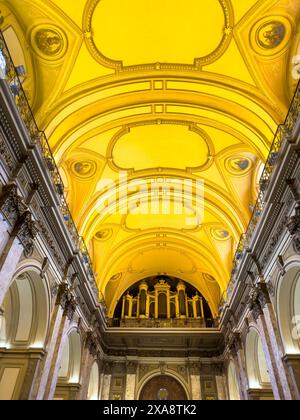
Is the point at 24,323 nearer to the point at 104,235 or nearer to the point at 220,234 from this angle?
the point at 104,235

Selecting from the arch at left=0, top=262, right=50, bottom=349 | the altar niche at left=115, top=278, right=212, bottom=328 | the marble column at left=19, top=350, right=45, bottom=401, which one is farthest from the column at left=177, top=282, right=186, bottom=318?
the marble column at left=19, top=350, right=45, bottom=401

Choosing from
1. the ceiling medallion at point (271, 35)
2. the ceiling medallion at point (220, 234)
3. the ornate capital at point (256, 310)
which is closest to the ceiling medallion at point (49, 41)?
the ceiling medallion at point (271, 35)

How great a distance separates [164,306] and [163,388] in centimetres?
383

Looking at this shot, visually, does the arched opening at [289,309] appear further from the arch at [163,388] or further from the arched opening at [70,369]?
the arch at [163,388]

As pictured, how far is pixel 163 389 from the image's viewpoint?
15.0 meters

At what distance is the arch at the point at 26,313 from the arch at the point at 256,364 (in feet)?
22.4

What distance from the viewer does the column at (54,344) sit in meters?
8.00

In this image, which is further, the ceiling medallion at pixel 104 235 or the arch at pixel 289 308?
the ceiling medallion at pixel 104 235

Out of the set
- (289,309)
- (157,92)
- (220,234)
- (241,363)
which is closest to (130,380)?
(241,363)

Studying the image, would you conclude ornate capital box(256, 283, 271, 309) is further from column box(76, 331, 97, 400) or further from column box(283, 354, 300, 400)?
column box(76, 331, 97, 400)

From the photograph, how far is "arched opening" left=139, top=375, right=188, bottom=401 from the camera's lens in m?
14.7

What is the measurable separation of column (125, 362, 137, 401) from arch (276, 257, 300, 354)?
918cm
